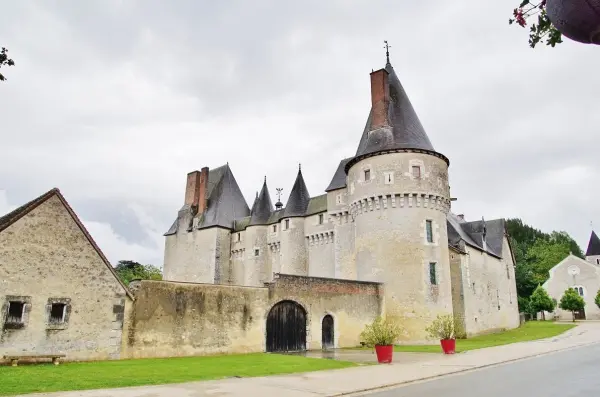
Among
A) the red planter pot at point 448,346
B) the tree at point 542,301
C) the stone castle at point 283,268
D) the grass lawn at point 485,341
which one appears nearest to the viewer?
the stone castle at point 283,268

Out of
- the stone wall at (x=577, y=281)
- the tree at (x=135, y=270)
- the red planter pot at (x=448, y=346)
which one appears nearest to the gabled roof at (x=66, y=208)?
the red planter pot at (x=448, y=346)

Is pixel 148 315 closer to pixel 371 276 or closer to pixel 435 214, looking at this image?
pixel 371 276

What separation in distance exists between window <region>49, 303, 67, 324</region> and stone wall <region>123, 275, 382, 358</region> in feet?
8.36

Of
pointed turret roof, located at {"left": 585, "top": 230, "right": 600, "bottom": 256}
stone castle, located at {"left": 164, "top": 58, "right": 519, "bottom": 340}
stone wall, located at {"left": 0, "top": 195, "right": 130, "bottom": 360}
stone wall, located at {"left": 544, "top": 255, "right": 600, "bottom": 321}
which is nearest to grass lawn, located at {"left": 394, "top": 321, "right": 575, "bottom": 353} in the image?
stone castle, located at {"left": 164, "top": 58, "right": 519, "bottom": 340}

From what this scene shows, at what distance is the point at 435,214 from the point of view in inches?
1182

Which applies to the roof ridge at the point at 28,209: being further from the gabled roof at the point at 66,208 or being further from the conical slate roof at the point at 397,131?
the conical slate roof at the point at 397,131

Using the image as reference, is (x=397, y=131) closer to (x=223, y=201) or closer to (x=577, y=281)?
(x=223, y=201)

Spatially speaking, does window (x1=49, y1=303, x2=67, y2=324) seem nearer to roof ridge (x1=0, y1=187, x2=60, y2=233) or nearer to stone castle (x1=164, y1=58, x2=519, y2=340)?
roof ridge (x1=0, y1=187, x2=60, y2=233)

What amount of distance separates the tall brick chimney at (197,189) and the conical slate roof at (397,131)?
2028 cm

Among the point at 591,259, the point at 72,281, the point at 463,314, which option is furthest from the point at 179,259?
the point at 591,259

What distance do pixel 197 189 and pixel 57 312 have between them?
3268cm

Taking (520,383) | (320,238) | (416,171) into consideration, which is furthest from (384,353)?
(320,238)

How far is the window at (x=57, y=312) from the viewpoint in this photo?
16.6 metres

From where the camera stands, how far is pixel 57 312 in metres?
16.7
